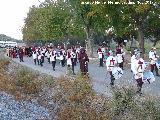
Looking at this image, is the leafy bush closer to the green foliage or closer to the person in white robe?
the person in white robe

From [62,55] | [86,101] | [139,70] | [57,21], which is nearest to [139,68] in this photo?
[139,70]

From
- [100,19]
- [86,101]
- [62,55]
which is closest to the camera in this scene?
[86,101]

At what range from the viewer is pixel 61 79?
17938 millimetres

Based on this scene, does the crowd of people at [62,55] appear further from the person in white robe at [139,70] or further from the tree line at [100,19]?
the tree line at [100,19]

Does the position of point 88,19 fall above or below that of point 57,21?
below

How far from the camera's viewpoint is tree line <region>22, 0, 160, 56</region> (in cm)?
4034

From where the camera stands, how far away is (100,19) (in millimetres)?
53438

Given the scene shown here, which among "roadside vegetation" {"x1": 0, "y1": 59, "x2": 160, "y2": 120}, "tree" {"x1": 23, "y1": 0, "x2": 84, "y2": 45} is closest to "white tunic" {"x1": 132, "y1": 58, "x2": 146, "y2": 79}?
"roadside vegetation" {"x1": 0, "y1": 59, "x2": 160, "y2": 120}

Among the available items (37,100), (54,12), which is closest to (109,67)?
(37,100)

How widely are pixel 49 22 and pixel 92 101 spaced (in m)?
54.2

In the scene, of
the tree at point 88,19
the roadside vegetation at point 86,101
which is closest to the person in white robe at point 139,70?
the roadside vegetation at point 86,101

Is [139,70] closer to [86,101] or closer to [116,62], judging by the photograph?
[116,62]

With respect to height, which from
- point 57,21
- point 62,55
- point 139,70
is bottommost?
point 62,55

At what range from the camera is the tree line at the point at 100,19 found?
40344 millimetres
